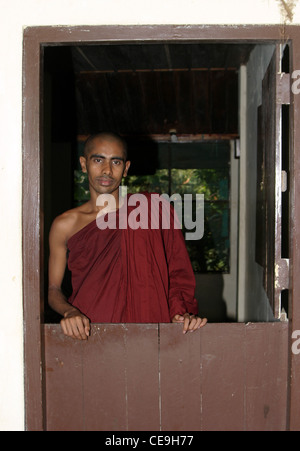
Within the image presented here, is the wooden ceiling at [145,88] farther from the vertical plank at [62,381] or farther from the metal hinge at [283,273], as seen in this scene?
the vertical plank at [62,381]

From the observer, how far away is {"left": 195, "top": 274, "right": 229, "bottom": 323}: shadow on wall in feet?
18.6

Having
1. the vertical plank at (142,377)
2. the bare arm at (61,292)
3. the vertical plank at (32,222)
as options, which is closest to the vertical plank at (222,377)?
the vertical plank at (142,377)

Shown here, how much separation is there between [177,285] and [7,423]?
3.12 ft

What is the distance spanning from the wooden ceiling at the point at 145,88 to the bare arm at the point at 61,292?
6.88 ft

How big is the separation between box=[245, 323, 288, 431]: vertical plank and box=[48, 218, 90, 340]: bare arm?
67 cm

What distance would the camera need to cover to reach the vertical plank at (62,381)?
5.85 ft

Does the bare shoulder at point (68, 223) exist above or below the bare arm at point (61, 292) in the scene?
above

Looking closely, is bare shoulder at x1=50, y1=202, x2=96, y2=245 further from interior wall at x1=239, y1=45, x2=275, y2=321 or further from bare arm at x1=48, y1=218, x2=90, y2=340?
interior wall at x1=239, y1=45, x2=275, y2=321

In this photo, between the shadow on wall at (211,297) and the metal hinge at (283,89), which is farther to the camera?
the shadow on wall at (211,297)

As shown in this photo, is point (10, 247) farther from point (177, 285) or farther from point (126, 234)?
point (177, 285)

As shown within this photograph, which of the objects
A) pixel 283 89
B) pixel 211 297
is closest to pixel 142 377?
pixel 283 89

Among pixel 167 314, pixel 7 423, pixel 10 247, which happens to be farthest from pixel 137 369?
pixel 10 247

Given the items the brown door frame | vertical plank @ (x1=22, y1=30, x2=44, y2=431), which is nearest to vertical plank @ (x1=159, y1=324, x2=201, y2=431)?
the brown door frame

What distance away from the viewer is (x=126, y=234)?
217 centimetres
